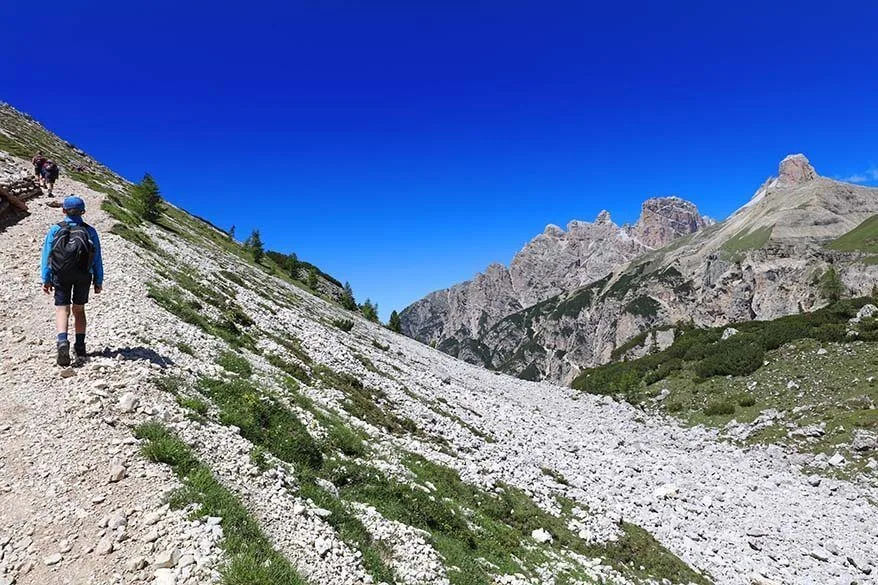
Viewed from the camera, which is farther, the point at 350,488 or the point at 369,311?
the point at 369,311

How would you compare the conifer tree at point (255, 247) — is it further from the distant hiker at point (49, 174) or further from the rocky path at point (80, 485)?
the rocky path at point (80, 485)

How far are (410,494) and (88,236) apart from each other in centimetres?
1073

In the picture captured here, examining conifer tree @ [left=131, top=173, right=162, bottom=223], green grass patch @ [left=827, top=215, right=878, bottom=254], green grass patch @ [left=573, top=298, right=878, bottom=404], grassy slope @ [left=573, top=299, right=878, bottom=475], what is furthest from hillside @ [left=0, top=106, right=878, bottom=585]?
green grass patch @ [left=827, top=215, right=878, bottom=254]

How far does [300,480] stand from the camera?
10.5 metres

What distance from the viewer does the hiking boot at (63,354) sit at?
439 inches

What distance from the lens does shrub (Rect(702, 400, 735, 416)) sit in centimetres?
3841

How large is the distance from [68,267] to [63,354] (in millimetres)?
2140

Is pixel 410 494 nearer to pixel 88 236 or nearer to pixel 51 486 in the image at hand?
pixel 51 486

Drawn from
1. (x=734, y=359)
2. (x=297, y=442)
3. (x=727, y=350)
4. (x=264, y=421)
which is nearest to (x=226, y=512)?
(x=297, y=442)

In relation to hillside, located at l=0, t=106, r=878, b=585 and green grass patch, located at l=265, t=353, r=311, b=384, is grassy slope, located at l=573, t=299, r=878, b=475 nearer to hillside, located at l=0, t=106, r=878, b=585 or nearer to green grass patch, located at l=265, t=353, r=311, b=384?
hillside, located at l=0, t=106, r=878, b=585

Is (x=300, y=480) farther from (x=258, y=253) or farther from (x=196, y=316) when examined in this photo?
(x=258, y=253)

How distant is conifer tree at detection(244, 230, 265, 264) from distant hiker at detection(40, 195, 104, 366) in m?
70.3

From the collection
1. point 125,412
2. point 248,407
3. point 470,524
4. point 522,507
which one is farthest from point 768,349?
point 125,412

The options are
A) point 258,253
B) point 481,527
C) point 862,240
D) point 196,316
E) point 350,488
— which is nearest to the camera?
point 350,488
